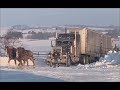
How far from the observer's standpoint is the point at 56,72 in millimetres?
7863

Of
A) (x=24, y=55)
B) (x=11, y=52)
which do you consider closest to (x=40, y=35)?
(x=24, y=55)

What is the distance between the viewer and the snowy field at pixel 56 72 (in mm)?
7820

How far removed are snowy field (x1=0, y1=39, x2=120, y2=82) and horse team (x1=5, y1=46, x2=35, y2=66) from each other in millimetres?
70

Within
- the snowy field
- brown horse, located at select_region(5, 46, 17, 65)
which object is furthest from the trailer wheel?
brown horse, located at select_region(5, 46, 17, 65)

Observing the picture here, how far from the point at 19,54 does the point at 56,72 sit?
1.82 feet

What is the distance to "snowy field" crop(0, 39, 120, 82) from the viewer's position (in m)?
7.82

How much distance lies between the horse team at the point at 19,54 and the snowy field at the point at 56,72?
0.07m

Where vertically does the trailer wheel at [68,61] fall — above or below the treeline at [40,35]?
below

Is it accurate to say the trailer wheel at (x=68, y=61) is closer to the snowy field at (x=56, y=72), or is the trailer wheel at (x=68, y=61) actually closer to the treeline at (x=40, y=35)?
the snowy field at (x=56, y=72)

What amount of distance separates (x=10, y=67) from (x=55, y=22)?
85 centimetres

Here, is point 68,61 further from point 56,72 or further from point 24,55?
point 24,55

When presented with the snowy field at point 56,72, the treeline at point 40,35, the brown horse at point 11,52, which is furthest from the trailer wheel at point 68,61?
the brown horse at point 11,52

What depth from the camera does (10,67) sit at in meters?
7.87
